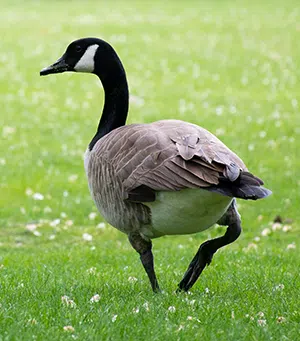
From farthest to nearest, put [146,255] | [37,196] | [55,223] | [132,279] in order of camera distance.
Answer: [37,196] < [55,223] < [132,279] < [146,255]

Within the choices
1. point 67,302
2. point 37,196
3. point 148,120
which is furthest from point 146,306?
point 148,120

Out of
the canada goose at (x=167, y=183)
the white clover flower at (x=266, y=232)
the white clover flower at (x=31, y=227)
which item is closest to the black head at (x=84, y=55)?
the canada goose at (x=167, y=183)

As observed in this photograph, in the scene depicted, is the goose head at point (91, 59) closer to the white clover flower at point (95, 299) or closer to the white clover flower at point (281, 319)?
the white clover flower at point (95, 299)

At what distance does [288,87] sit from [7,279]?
15.3 meters

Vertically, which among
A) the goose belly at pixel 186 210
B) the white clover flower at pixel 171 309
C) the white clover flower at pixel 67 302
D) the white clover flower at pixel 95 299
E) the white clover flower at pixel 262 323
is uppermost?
the goose belly at pixel 186 210

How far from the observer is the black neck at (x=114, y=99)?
704 cm

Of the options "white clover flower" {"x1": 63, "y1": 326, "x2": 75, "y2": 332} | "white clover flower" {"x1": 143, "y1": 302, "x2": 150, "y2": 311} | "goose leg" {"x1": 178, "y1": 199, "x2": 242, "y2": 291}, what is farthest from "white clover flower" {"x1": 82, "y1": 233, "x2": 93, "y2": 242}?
"white clover flower" {"x1": 63, "y1": 326, "x2": 75, "y2": 332}

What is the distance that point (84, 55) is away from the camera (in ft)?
22.9

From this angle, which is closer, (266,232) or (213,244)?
(213,244)

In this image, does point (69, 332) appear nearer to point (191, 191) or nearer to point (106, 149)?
point (191, 191)

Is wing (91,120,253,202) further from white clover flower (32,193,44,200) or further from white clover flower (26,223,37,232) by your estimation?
white clover flower (32,193,44,200)

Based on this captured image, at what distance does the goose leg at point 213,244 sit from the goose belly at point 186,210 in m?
0.28

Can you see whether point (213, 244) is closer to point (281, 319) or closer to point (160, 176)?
point (160, 176)

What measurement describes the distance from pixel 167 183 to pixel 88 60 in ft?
7.07
